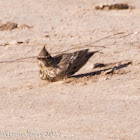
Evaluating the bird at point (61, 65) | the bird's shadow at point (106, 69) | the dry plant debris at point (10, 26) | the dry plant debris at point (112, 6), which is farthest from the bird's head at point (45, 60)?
the dry plant debris at point (112, 6)

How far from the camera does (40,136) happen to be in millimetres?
6496

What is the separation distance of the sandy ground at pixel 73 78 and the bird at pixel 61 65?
94 mm

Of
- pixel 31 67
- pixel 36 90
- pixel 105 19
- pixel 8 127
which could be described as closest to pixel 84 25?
pixel 105 19

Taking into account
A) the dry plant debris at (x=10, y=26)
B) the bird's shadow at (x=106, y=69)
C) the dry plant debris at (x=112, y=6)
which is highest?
the dry plant debris at (x=112, y=6)

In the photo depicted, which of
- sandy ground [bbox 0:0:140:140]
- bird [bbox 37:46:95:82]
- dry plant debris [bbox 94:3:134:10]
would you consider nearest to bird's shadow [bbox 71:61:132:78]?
sandy ground [bbox 0:0:140:140]

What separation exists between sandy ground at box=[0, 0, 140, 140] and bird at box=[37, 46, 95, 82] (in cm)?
9

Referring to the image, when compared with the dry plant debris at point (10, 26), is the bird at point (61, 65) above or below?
above

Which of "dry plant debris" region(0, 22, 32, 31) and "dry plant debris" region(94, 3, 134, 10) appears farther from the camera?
"dry plant debris" region(94, 3, 134, 10)

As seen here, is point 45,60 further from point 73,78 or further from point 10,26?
point 10,26

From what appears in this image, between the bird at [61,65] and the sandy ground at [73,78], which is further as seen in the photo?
the bird at [61,65]

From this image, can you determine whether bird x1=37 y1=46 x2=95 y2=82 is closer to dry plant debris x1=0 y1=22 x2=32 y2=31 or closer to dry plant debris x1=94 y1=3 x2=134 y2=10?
dry plant debris x1=0 y1=22 x2=32 y2=31

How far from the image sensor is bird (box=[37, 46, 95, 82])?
7672 mm

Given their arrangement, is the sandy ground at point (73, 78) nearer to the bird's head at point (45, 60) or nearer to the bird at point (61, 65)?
the bird at point (61, 65)

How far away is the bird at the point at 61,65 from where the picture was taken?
7672mm
